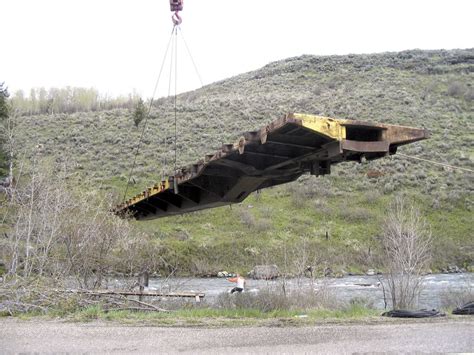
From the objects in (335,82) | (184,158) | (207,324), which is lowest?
(207,324)

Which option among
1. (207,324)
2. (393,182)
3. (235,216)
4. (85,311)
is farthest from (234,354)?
(393,182)

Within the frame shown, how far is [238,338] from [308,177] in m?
33.0

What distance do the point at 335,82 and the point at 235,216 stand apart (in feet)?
120

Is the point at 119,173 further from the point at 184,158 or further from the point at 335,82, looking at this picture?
the point at 335,82

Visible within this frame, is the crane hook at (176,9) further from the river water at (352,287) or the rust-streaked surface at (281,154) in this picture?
the river water at (352,287)

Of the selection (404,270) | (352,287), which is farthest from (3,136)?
(404,270)

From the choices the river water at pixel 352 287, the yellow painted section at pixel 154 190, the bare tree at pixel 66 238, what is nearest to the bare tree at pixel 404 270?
the river water at pixel 352 287

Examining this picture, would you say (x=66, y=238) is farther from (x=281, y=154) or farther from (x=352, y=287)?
(x=352, y=287)

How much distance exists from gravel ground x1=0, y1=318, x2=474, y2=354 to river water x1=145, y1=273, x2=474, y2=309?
487 centimetres

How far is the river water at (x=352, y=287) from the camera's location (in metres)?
14.7

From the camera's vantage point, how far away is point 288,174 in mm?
10867

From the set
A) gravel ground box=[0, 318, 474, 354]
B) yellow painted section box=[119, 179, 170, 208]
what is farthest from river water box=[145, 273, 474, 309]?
gravel ground box=[0, 318, 474, 354]

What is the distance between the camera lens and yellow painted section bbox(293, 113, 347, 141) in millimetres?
7332

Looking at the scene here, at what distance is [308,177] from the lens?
39.5 m
